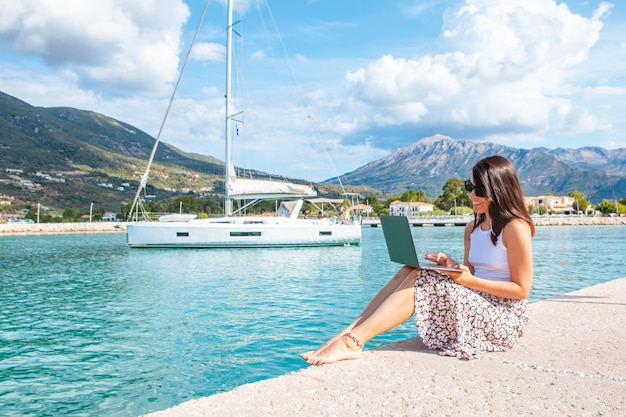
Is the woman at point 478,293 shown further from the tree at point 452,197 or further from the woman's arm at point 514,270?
the tree at point 452,197

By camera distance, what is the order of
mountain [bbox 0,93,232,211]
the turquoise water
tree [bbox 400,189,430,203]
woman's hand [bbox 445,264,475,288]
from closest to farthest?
woman's hand [bbox 445,264,475,288], the turquoise water, mountain [bbox 0,93,232,211], tree [bbox 400,189,430,203]

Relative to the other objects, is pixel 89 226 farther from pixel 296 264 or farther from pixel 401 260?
pixel 401 260

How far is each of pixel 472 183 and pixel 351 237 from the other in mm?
26511

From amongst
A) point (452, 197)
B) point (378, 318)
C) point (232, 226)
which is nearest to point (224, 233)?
point (232, 226)

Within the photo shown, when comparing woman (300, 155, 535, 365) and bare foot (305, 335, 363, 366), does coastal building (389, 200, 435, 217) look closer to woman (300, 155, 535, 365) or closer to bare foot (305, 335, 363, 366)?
woman (300, 155, 535, 365)

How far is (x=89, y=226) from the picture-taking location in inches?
2904

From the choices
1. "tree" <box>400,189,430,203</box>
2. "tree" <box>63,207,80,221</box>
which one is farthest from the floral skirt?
"tree" <box>400,189,430,203</box>

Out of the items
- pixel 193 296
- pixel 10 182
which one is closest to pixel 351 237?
pixel 193 296

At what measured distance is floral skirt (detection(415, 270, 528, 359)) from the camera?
3.45 meters

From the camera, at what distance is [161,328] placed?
7855 millimetres

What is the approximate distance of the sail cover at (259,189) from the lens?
87.6 feet

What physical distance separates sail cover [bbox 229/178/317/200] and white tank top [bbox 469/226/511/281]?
23335 millimetres

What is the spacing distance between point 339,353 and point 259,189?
23612 millimetres

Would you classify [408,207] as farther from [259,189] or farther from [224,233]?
[224,233]
